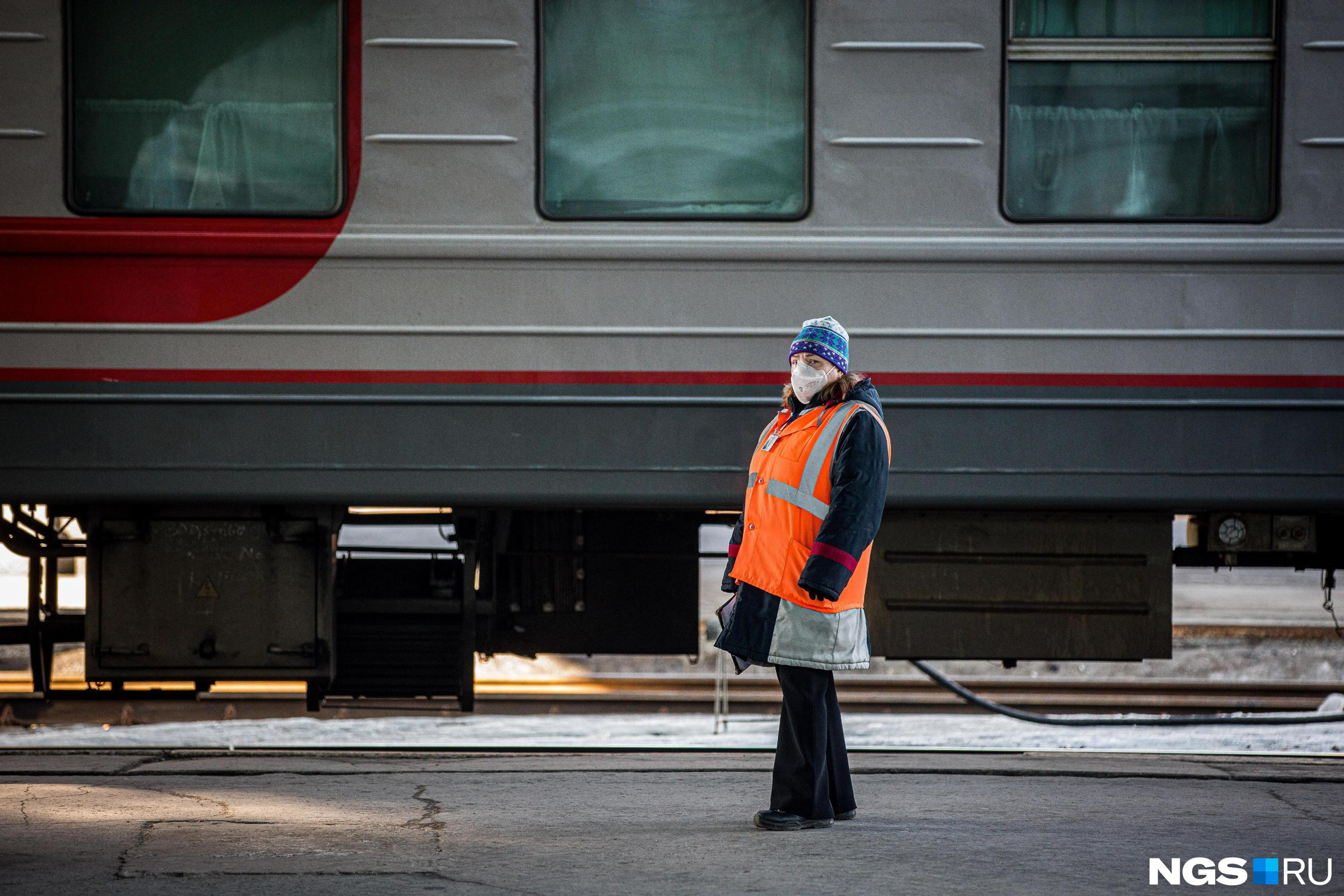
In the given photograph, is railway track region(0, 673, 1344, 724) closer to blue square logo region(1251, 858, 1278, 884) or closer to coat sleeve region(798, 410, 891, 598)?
coat sleeve region(798, 410, 891, 598)

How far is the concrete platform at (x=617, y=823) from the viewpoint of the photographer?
336 cm

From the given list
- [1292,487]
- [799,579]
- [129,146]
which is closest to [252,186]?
[129,146]

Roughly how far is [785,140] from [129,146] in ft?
7.38

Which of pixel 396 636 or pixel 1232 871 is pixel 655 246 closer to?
pixel 396 636

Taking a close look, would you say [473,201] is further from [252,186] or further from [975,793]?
[975,793]

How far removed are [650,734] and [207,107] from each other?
3370 mm

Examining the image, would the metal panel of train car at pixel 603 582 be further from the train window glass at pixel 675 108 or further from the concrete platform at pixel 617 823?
the train window glass at pixel 675 108

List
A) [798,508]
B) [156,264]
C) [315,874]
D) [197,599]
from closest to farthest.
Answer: [315,874] < [798,508] < [156,264] < [197,599]

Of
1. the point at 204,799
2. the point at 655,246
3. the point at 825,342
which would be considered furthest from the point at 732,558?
the point at 204,799

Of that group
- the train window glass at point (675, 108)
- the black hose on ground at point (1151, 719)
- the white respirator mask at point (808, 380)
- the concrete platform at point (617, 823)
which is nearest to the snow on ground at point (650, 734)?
the black hose on ground at point (1151, 719)

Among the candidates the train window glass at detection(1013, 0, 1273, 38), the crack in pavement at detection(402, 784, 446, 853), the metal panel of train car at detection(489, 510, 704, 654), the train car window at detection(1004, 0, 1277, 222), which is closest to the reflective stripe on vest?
the train car window at detection(1004, 0, 1277, 222)

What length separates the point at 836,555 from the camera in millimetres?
3600

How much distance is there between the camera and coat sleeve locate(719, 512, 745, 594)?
3.90 metres

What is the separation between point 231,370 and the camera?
14.5ft
